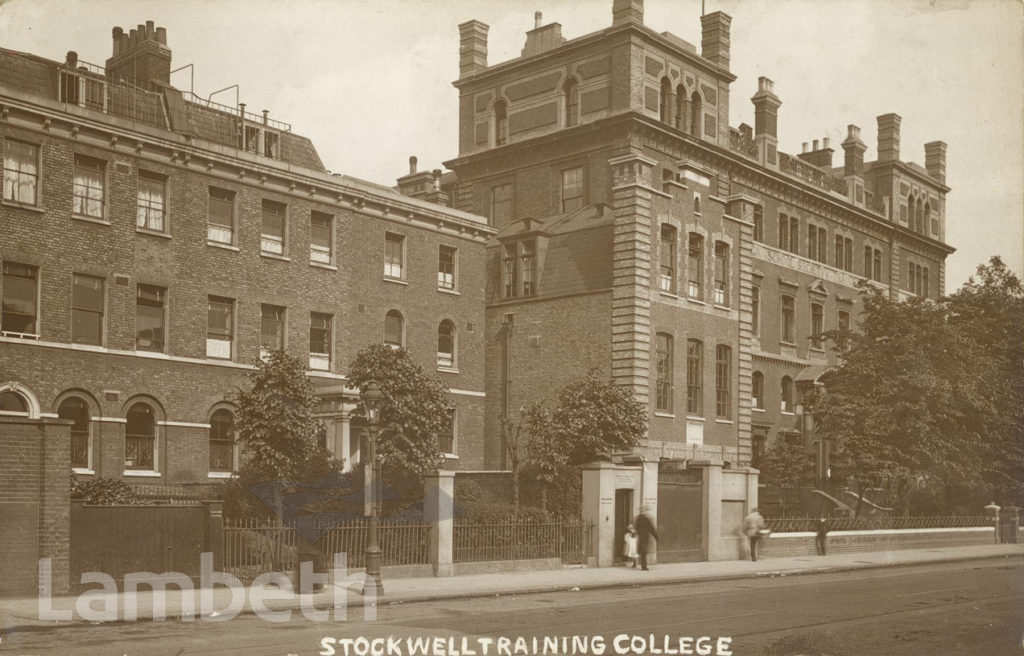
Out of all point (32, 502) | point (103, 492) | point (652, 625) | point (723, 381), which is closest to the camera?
point (652, 625)

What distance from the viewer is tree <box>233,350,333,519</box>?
1044 inches

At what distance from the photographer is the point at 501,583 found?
23.2 meters

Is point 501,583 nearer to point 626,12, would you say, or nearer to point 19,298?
point 19,298

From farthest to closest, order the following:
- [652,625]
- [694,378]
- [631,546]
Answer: [694,378]
[631,546]
[652,625]

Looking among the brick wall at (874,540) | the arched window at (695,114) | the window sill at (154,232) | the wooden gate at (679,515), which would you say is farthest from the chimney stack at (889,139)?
the window sill at (154,232)

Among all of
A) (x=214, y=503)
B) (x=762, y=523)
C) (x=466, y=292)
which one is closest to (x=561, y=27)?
(x=466, y=292)

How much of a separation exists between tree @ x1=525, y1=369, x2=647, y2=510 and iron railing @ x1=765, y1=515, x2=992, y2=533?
5540 mm

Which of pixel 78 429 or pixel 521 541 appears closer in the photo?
pixel 521 541

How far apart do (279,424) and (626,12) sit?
24.6 metres

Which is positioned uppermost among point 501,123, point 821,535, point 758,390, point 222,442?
point 501,123

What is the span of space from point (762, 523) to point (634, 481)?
17.6 feet

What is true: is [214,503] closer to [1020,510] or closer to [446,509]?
[446,509]

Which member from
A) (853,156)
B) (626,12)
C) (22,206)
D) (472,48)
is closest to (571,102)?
(626,12)

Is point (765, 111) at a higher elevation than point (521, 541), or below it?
higher
